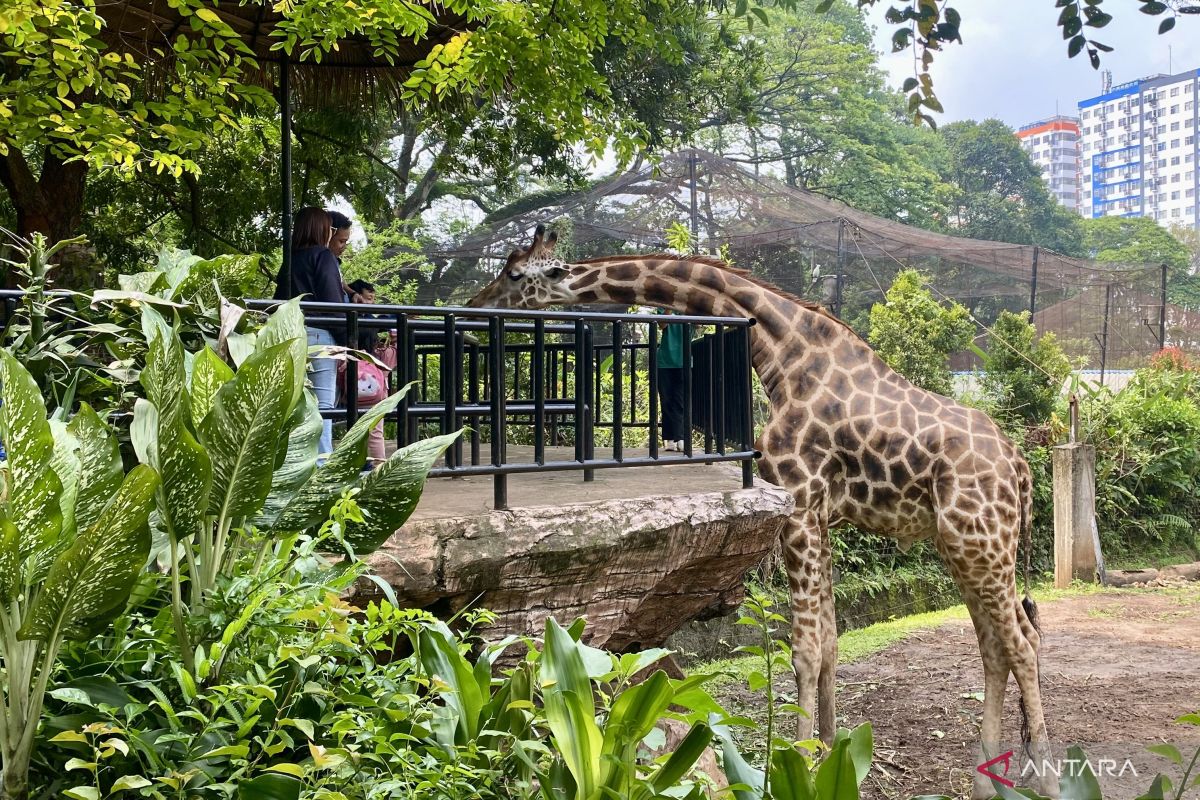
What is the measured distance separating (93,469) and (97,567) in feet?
0.87

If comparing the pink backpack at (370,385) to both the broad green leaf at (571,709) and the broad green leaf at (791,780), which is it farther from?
the broad green leaf at (791,780)

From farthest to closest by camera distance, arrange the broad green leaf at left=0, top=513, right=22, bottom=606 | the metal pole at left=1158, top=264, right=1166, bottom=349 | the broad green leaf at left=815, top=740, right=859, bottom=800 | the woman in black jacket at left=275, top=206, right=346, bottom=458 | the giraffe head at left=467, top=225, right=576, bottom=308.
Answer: the metal pole at left=1158, top=264, right=1166, bottom=349, the giraffe head at left=467, top=225, right=576, bottom=308, the woman in black jacket at left=275, top=206, right=346, bottom=458, the broad green leaf at left=815, top=740, right=859, bottom=800, the broad green leaf at left=0, top=513, right=22, bottom=606

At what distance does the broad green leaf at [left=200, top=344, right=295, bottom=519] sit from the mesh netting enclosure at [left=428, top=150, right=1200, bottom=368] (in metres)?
10.0

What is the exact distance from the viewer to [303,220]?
A: 4379 millimetres

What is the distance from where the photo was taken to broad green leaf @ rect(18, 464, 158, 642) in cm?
149

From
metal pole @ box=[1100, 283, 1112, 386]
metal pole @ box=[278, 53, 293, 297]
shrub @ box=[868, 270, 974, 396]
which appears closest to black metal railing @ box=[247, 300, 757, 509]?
metal pole @ box=[278, 53, 293, 297]

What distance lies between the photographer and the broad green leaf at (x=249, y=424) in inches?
68.6

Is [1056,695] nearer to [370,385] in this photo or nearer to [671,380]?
[671,380]

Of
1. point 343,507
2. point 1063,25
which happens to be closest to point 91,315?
point 343,507

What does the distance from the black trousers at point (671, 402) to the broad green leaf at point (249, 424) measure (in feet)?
11.7

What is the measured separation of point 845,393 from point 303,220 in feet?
8.86

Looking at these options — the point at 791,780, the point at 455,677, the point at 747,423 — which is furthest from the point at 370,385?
the point at 791,780

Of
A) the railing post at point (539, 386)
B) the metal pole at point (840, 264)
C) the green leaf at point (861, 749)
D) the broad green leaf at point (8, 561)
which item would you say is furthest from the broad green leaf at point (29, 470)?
the metal pole at point (840, 264)

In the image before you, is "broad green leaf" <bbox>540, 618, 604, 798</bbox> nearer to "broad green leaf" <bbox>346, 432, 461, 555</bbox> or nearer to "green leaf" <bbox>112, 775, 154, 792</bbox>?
"broad green leaf" <bbox>346, 432, 461, 555</bbox>
